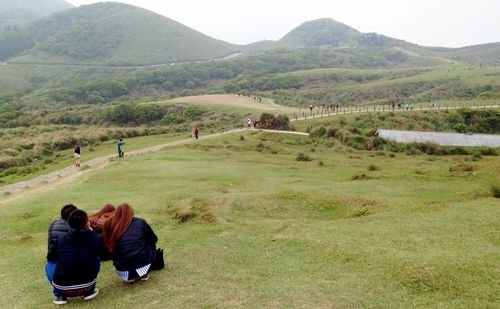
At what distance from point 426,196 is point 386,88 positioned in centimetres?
11191

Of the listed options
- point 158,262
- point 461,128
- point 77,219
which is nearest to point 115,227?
point 77,219

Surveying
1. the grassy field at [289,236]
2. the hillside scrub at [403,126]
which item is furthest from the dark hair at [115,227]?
the hillside scrub at [403,126]

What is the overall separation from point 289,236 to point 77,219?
7.40 metres

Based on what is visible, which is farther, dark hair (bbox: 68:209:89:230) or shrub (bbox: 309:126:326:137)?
shrub (bbox: 309:126:326:137)

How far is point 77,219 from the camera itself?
970cm

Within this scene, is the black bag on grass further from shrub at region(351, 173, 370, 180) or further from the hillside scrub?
the hillside scrub

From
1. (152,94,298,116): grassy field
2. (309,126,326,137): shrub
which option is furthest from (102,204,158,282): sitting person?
(152,94,298,116): grassy field

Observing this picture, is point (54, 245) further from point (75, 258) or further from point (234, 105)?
point (234, 105)

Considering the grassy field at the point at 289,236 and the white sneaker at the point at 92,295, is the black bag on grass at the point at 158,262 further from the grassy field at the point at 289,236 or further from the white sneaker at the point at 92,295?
the white sneaker at the point at 92,295

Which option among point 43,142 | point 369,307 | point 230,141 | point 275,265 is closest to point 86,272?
point 275,265

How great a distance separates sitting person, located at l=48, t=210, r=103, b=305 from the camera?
9781mm

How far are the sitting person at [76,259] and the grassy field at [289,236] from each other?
0.47 meters

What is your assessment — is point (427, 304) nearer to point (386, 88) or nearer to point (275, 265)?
point (275, 265)

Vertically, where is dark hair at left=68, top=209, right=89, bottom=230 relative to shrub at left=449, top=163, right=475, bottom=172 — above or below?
above
